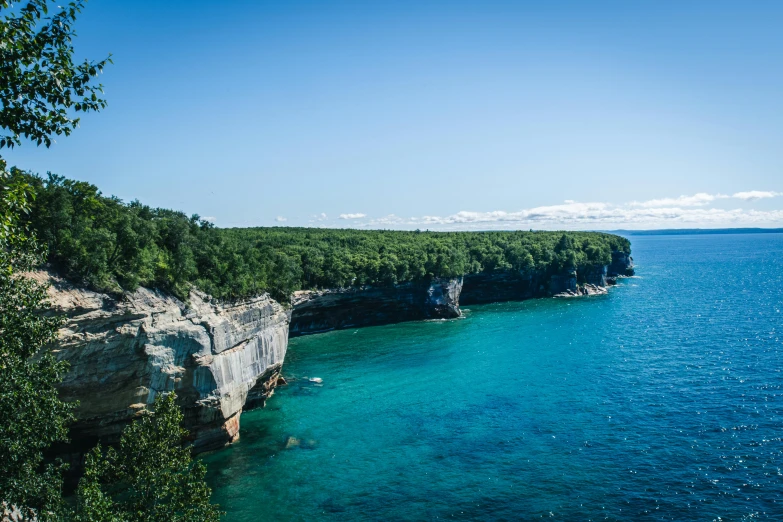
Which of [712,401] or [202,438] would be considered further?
[712,401]

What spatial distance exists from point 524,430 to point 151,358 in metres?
27.7

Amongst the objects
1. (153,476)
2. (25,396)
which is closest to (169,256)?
(153,476)

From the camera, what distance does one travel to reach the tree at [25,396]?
38.7 feet

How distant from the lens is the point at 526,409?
139ft

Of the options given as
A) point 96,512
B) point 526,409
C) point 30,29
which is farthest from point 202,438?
point 30,29

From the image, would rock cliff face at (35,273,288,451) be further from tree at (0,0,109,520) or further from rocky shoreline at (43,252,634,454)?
tree at (0,0,109,520)

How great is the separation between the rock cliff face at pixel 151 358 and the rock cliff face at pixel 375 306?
35.7 metres

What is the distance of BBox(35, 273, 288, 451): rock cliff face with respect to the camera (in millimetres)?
27453

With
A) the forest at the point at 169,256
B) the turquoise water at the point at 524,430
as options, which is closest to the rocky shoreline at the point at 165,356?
the forest at the point at 169,256

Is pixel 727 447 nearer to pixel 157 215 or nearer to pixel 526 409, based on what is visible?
pixel 526 409

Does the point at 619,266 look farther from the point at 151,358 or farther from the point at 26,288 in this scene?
the point at 26,288

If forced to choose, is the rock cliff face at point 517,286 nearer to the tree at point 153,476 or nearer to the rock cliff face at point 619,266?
the rock cliff face at point 619,266

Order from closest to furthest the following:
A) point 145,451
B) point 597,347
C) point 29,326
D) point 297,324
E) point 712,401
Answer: point 29,326 < point 145,451 < point 712,401 < point 597,347 < point 297,324

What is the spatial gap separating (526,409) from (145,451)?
111 feet
